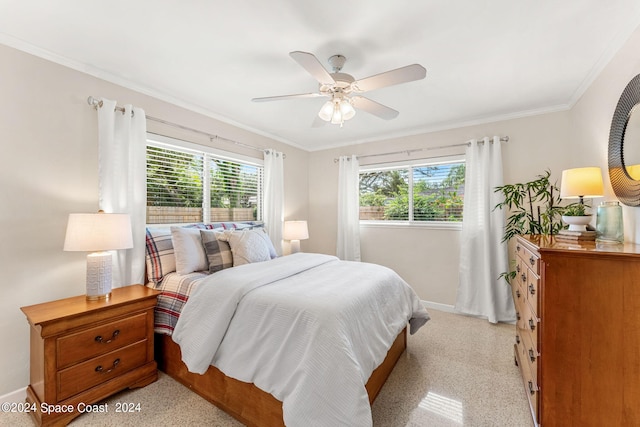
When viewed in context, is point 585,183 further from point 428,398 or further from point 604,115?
point 428,398

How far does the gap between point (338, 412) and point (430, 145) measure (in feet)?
10.8

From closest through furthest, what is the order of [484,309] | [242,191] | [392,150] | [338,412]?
[338,412] → [484,309] → [242,191] → [392,150]

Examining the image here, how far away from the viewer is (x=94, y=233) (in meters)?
1.84

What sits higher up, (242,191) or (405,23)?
(405,23)

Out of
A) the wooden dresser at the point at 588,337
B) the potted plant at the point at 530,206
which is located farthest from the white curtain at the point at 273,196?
the wooden dresser at the point at 588,337

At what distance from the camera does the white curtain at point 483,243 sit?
10.2 feet

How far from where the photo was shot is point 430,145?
3613 mm

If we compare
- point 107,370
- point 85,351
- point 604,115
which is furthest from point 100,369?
point 604,115

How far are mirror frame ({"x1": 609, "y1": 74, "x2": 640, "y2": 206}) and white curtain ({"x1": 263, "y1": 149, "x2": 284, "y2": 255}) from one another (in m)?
3.27

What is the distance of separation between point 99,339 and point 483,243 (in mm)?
3700

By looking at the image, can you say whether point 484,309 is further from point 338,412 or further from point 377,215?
point 338,412

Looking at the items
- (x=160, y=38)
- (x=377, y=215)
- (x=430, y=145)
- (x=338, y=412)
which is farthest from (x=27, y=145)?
(x=430, y=145)

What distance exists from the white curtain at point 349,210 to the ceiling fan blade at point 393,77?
227 cm

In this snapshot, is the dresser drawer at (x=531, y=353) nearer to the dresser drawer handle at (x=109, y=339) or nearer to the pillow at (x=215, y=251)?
the pillow at (x=215, y=251)
